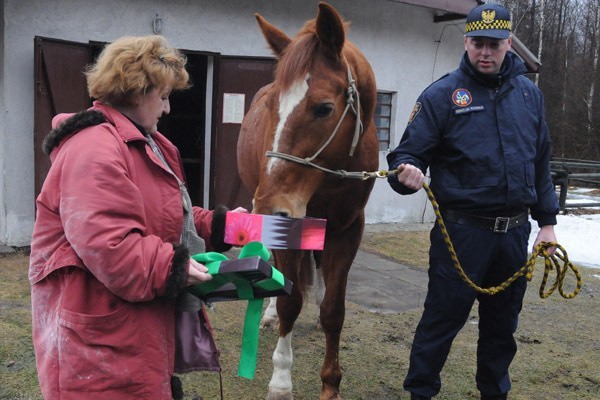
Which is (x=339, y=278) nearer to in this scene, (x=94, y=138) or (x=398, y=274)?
(x=94, y=138)

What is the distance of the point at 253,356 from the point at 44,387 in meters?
0.63

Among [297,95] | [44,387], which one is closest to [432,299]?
[297,95]

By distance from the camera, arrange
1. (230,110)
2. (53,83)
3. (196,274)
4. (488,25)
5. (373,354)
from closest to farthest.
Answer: (196,274), (488,25), (373,354), (53,83), (230,110)

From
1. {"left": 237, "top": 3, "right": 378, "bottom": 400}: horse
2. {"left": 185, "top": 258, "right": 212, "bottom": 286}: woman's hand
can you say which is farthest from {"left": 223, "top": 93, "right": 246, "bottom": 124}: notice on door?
{"left": 185, "top": 258, "right": 212, "bottom": 286}: woman's hand

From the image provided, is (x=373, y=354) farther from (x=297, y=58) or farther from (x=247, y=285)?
(x=247, y=285)

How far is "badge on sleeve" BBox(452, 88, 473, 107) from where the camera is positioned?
2672 mm

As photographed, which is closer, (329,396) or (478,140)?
(478,140)

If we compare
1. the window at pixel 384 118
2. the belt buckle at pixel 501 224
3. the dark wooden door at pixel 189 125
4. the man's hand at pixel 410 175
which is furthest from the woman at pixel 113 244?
the dark wooden door at pixel 189 125

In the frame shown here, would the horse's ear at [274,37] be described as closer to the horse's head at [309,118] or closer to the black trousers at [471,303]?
the horse's head at [309,118]

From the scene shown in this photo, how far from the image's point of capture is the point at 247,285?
1.71 meters

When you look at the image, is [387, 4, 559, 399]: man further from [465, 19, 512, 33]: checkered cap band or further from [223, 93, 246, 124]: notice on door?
[223, 93, 246, 124]: notice on door

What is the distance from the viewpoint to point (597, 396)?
11.3ft

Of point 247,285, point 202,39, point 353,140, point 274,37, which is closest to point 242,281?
point 247,285

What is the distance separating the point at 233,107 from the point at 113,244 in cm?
592
